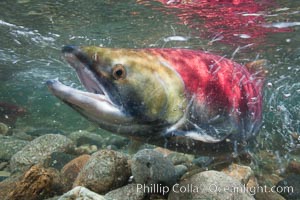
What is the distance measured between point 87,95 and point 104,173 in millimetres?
2507

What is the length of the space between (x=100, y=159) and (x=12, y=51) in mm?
16446

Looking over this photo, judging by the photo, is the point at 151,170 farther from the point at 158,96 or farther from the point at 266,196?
the point at 266,196

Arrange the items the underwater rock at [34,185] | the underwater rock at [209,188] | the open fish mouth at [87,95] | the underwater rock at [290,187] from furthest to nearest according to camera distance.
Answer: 1. the underwater rock at [290,187]
2. the underwater rock at [34,185]
3. the underwater rock at [209,188]
4. the open fish mouth at [87,95]

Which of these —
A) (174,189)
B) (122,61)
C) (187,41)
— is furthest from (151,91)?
(187,41)

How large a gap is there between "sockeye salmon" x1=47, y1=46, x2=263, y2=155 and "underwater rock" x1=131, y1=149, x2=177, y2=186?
1056 millimetres

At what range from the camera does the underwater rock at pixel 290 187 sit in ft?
20.8

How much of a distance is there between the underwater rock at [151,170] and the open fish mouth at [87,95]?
188 centimetres

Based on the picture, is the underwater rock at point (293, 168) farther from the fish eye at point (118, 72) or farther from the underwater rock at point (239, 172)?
the fish eye at point (118, 72)

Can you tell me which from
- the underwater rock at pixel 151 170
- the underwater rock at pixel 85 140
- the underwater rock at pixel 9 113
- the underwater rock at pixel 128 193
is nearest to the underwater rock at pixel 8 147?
the underwater rock at pixel 85 140

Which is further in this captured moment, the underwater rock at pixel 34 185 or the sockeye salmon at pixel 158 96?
the underwater rock at pixel 34 185

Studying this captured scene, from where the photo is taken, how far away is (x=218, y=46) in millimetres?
14172

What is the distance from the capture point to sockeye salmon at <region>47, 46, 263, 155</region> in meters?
3.06

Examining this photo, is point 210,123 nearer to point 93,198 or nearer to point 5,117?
point 93,198

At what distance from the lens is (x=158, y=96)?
10.6ft
